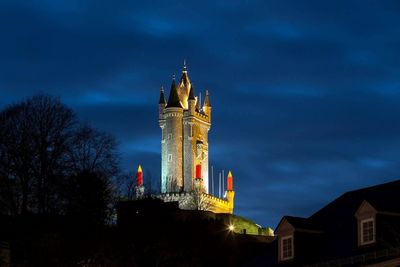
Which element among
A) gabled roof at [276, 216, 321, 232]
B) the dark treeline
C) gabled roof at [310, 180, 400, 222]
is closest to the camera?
gabled roof at [310, 180, 400, 222]

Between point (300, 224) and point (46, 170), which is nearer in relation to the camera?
point (300, 224)

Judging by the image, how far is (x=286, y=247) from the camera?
48062 millimetres

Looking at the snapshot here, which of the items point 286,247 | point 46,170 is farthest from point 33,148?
point 286,247

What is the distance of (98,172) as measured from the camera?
93.0 m

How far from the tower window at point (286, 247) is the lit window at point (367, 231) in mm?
4551

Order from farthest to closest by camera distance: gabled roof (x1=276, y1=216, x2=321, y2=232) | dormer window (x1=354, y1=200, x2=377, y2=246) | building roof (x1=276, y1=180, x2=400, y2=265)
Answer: gabled roof (x1=276, y1=216, x2=321, y2=232) → dormer window (x1=354, y1=200, x2=377, y2=246) → building roof (x1=276, y1=180, x2=400, y2=265)

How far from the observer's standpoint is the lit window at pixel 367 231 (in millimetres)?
43231

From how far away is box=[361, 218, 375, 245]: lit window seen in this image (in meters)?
43.2

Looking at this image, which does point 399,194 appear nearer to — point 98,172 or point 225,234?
point 98,172

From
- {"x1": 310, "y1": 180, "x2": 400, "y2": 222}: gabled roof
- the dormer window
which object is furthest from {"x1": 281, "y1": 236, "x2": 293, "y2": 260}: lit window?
the dormer window

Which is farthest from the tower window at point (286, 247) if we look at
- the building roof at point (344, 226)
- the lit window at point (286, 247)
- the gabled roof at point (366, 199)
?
the gabled roof at point (366, 199)

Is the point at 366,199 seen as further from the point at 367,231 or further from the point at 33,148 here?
the point at 33,148

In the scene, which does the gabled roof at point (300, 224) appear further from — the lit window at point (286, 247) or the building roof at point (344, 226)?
the lit window at point (286, 247)

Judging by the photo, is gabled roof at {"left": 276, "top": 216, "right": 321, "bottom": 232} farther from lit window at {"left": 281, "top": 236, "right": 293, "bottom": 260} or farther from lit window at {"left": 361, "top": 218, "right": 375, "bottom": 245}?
lit window at {"left": 361, "top": 218, "right": 375, "bottom": 245}
